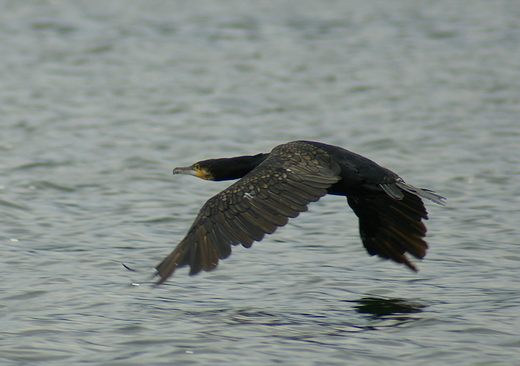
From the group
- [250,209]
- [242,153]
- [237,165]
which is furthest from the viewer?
[242,153]

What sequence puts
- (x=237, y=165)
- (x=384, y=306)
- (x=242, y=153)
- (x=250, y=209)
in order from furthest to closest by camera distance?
(x=242, y=153) → (x=237, y=165) → (x=384, y=306) → (x=250, y=209)

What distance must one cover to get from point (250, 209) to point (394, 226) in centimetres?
Answer: 174

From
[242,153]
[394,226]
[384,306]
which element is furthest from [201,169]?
[242,153]

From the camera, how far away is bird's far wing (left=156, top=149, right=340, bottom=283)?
5.55m

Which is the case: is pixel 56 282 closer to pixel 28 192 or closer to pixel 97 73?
pixel 28 192

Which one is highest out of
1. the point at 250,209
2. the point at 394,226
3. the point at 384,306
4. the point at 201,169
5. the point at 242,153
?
the point at 201,169

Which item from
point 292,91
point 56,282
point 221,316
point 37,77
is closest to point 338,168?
point 221,316

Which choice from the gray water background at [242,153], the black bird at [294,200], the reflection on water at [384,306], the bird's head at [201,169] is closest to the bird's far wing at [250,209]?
the black bird at [294,200]

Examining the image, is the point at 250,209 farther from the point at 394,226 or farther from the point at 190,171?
the point at 394,226

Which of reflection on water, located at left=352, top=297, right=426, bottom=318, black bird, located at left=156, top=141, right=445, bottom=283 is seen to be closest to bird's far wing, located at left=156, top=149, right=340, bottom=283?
black bird, located at left=156, top=141, right=445, bottom=283

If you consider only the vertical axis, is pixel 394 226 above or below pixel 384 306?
above

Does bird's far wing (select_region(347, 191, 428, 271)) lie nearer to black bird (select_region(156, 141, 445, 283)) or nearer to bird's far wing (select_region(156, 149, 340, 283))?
black bird (select_region(156, 141, 445, 283))

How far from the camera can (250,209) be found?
587 centimetres

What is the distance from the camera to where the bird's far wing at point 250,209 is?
18.2ft
